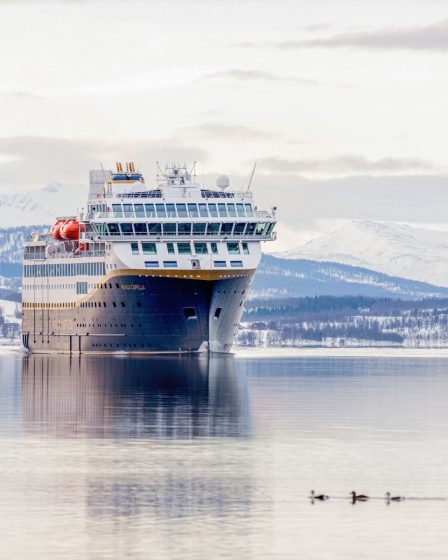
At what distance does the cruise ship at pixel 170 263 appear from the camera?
530ft

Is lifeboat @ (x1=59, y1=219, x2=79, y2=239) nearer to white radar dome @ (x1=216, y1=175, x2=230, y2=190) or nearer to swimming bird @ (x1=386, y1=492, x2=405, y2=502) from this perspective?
white radar dome @ (x1=216, y1=175, x2=230, y2=190)

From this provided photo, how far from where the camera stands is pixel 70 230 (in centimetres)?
18400

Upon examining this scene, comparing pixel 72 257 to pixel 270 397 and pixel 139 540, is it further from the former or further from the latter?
pixel 139 540

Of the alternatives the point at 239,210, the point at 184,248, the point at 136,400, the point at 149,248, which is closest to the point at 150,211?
the point at 149,248

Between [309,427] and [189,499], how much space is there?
2365 centimetres

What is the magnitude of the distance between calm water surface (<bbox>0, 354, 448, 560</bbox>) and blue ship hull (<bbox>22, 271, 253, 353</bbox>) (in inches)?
2017

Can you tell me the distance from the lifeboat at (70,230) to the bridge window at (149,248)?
21153 millimetres

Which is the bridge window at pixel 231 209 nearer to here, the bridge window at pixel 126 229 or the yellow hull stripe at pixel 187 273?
the yellow hull stripe at pixel 187 273

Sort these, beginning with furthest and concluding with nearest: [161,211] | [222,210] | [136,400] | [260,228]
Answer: [260,228]
[222,210]
[161,211]
[136,400]

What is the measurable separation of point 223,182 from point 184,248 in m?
10.4

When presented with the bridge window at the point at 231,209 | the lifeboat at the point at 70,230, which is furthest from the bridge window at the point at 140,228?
the lifeboat at the point at 70,230

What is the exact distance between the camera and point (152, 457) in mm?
66125

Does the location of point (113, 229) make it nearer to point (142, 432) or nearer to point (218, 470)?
point (142, 432)

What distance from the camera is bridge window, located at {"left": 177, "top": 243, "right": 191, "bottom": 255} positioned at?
534 feet
